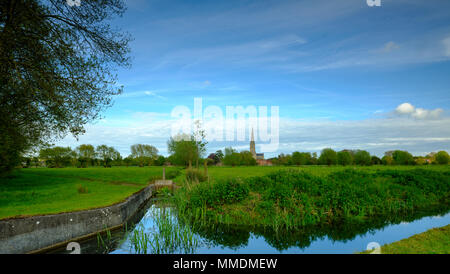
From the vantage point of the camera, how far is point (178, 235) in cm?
1137

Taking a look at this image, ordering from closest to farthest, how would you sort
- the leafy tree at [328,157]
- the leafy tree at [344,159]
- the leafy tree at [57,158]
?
the leafy tree at [57,158]
the leafy tree at [344,159]
the leafy tree at [328,157]

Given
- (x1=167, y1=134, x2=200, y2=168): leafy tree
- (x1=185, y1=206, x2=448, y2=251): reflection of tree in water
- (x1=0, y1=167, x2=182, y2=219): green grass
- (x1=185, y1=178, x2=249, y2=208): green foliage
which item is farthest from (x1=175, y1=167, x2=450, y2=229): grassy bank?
(x1=167, y1=134, x2=200, y2=168): leafy tree

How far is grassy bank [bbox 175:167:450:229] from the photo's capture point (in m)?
15.4

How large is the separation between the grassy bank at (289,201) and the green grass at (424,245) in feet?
19.2

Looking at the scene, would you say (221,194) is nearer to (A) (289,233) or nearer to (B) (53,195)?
(A) (289,233)

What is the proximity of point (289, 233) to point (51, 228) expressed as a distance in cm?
1087

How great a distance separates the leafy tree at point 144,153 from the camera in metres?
109

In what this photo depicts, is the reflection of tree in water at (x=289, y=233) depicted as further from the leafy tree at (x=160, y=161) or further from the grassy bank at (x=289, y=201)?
the leafy tree at (x=160, y=161)

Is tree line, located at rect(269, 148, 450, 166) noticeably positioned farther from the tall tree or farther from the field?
the tall tree

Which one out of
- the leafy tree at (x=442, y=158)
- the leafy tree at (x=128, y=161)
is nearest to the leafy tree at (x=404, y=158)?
the leafy tree at (x=442, y=158)

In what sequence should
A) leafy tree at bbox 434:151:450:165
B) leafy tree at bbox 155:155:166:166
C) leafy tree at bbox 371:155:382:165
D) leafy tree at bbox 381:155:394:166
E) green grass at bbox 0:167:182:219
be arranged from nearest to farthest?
green grass at bbox 0:167:182:219
leafy tree at bbox 434:151:450:165
leafy tree at bbox 381:155:394:166
leafy tree at bbox 371:155:382:165
leafy tree at bbox 155:155:166:166
